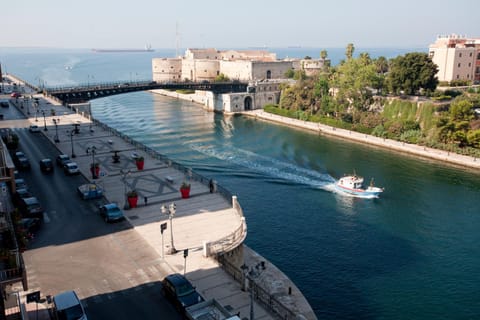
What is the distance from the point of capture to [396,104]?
295 feet

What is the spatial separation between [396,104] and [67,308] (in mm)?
80613

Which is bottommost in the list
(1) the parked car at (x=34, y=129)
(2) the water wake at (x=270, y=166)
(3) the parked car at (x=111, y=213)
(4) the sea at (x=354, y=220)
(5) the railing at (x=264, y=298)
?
(4) the sea at (x=354, y=220)

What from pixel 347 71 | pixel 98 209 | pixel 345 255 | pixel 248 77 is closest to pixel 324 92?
pixel 347 71

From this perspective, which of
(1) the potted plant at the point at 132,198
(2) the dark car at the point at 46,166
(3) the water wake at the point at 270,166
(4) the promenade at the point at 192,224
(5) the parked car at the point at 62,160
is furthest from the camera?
(3) the water wake at the point at 270,166

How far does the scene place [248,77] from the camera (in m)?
144

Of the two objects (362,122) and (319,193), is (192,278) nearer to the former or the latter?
(319,193)

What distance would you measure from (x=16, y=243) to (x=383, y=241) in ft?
102

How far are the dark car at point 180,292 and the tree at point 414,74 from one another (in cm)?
7553

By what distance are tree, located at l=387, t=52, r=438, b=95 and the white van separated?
79.8 m

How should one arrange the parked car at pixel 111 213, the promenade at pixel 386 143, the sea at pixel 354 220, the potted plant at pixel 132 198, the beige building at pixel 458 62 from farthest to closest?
the beige building at pixel 458 62 → the promenade at pixel 386 143 → the potted plant at pixel 132 198 → the sea at pixel 354 220 → the parked car at pixel 111 213

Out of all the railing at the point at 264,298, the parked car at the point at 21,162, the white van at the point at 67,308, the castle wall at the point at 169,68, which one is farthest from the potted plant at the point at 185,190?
the castle wall at the point at 169,68

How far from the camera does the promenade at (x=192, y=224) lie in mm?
25498

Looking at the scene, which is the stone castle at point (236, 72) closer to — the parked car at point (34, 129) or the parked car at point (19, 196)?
the parked car at point (34, 129)

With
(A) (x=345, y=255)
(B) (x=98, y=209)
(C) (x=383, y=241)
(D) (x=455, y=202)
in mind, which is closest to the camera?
(B) (x=98, y=209)
